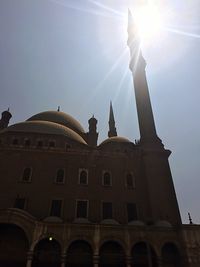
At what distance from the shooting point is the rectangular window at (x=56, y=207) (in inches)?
707

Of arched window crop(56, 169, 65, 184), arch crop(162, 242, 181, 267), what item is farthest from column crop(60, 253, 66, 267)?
arch crop(162, 242, 181, 267)

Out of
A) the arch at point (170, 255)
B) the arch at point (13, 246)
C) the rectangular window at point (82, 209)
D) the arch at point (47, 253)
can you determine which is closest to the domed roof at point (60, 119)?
the rectangular window at point (82, 209)

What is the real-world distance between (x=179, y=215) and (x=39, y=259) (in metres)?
10.2

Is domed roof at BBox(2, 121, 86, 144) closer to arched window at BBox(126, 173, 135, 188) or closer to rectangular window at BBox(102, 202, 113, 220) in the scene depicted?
arched window at BBox(126, 173, 135, 188)

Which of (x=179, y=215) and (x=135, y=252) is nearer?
(x=135, y=252)

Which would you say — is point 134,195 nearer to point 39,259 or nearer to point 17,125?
point 39,259

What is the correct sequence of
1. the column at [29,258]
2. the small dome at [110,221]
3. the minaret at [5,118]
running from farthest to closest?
the minaret at [5,118]
the small dome at [110,221]
the column at [29,258]

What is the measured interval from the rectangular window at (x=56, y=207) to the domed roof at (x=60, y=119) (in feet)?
38.8

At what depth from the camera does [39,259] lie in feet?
50.1

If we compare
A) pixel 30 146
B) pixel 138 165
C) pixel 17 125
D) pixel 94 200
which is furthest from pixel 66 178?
pixel 17 125

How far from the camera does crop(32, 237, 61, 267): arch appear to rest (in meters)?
15.2

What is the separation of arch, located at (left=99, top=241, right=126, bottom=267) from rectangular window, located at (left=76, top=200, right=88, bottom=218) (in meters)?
2.85

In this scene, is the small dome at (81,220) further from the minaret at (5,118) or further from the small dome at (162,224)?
the minaret at (5,118)

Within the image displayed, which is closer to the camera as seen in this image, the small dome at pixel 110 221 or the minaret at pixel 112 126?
the small dome at pixel 110 221
